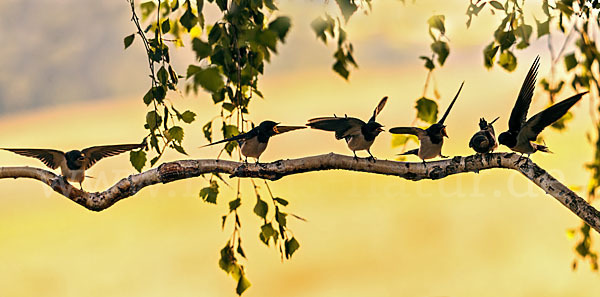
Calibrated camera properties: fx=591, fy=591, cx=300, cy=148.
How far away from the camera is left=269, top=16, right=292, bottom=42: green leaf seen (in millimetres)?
1527

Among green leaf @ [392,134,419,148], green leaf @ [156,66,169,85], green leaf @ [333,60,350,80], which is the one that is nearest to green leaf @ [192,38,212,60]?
green leaf @ [156,66,169,85]

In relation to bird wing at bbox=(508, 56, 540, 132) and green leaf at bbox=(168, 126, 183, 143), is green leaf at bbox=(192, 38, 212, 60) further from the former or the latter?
Answer: bird wing at bbox=(508, 56, 540, 132)

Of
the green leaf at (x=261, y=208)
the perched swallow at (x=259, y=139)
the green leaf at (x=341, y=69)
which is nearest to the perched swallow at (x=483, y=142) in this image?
the green leaf at (x=341, y=69)

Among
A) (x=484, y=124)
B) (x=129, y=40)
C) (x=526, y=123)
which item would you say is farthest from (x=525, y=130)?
(x=129, y=40)

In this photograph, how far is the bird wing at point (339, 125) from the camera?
235cm

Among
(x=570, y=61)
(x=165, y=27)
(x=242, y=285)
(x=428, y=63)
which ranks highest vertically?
(x=165, y=27)

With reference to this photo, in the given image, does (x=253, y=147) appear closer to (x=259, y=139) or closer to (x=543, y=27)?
(x=259, y=139)

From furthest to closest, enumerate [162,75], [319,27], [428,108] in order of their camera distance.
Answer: [428,108] → [162,75] → [319,27]

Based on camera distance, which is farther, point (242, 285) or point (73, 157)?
point (73, 157)

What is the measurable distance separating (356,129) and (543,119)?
76 cm

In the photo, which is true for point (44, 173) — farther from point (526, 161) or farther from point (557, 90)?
point (557, 90)

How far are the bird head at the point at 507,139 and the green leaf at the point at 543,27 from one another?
41 centimetres

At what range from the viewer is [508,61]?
2.65 meters

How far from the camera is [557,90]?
3.37 metres
